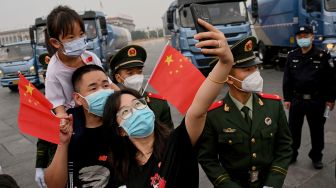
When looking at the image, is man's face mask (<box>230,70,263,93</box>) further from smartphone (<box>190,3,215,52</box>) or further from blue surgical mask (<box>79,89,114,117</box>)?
smartphone (<box>190,3,215,52</box>)

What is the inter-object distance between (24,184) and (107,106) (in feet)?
11.5

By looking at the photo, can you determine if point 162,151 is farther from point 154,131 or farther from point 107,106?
point 107,106

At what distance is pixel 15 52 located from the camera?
14633mm

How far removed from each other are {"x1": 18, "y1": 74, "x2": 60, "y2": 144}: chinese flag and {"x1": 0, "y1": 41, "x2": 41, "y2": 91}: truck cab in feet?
40.7

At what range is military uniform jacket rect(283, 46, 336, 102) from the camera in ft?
12.6

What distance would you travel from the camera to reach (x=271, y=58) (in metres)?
14.1

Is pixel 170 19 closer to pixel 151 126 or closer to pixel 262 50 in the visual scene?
pixel 262 50

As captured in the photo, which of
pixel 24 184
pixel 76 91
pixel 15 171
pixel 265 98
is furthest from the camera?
pixel 15 171

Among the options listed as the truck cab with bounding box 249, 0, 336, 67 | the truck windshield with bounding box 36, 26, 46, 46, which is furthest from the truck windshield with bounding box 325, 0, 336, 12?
the truck windshield with bounding box 36, 26, 46, 46

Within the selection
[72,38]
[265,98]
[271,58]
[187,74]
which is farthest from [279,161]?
[271,58]

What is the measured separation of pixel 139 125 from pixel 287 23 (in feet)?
34.1

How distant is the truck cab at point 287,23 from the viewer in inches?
351

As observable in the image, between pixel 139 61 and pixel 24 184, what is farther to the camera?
pixel 24 184

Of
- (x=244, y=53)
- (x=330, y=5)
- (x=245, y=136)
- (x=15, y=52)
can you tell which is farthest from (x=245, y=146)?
(x=15, y=52)
